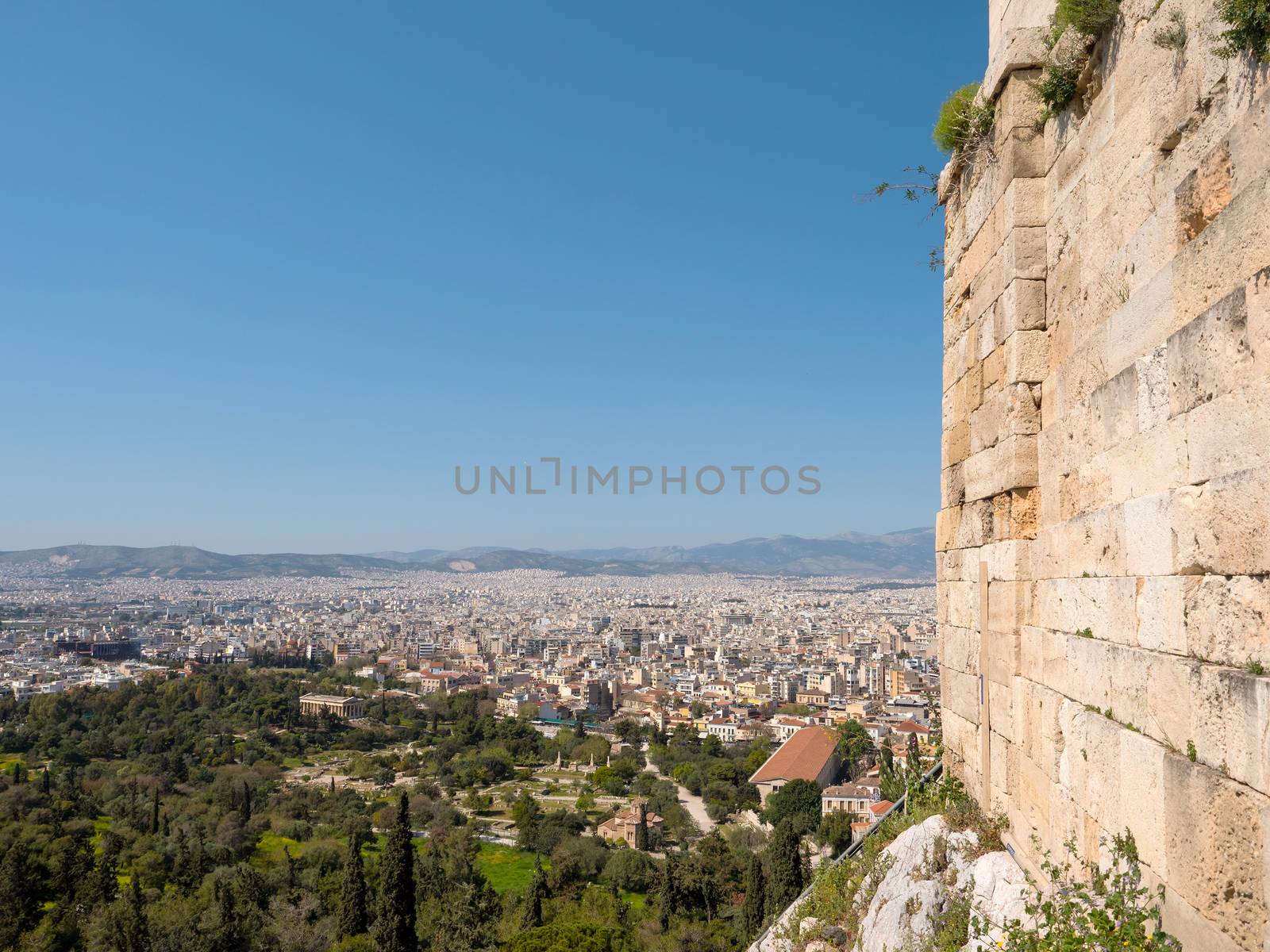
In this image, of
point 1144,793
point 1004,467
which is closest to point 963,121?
point 1004,467

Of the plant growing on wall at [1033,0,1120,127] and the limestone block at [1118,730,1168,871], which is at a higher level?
the plant growing on wall at [1033,0,1120,127]

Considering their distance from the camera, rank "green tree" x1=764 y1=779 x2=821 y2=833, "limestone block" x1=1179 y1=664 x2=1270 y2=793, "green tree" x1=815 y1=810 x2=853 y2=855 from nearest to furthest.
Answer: "limestone block" x1=1179 y1=664 x2=1270 y2=793, "green tree" x1=815 y1=810 x2=853 y2=855, "green tree" x1=764 y1=779 x2=821 y2=833

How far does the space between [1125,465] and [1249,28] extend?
40.5 inches

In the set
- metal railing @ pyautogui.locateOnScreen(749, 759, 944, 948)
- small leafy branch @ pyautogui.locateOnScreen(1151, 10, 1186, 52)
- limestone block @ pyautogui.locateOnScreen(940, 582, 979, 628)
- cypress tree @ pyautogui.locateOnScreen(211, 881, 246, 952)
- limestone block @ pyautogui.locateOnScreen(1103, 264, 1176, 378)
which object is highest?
small leafy branch @ pyautogui.locateOnScreen(1151, 10, 1186, 52)

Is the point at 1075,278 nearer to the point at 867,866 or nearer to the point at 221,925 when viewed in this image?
the point at 867,866

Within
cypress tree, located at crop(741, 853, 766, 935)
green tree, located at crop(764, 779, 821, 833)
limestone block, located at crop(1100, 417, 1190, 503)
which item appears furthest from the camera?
green tree, located at crop(764, 779, 821, 833)

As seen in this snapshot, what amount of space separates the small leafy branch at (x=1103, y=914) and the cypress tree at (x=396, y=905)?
54.3 feet

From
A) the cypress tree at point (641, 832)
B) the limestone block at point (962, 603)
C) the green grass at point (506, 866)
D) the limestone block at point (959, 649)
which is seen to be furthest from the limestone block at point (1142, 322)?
the cypress tree at point (641, 832)

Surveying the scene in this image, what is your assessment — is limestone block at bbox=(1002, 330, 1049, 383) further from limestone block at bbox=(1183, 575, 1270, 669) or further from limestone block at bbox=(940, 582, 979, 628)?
limestone block at bbox=(1183, 575, 1270, 669)

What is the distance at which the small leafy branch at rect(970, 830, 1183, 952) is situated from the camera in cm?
196

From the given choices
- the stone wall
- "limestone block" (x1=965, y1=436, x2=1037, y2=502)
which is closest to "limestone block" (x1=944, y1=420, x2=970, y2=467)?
the stone wall

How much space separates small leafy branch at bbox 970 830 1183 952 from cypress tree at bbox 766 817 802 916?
608 inches

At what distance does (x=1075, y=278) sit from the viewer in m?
3.01

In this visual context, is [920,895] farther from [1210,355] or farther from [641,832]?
[641,832]
